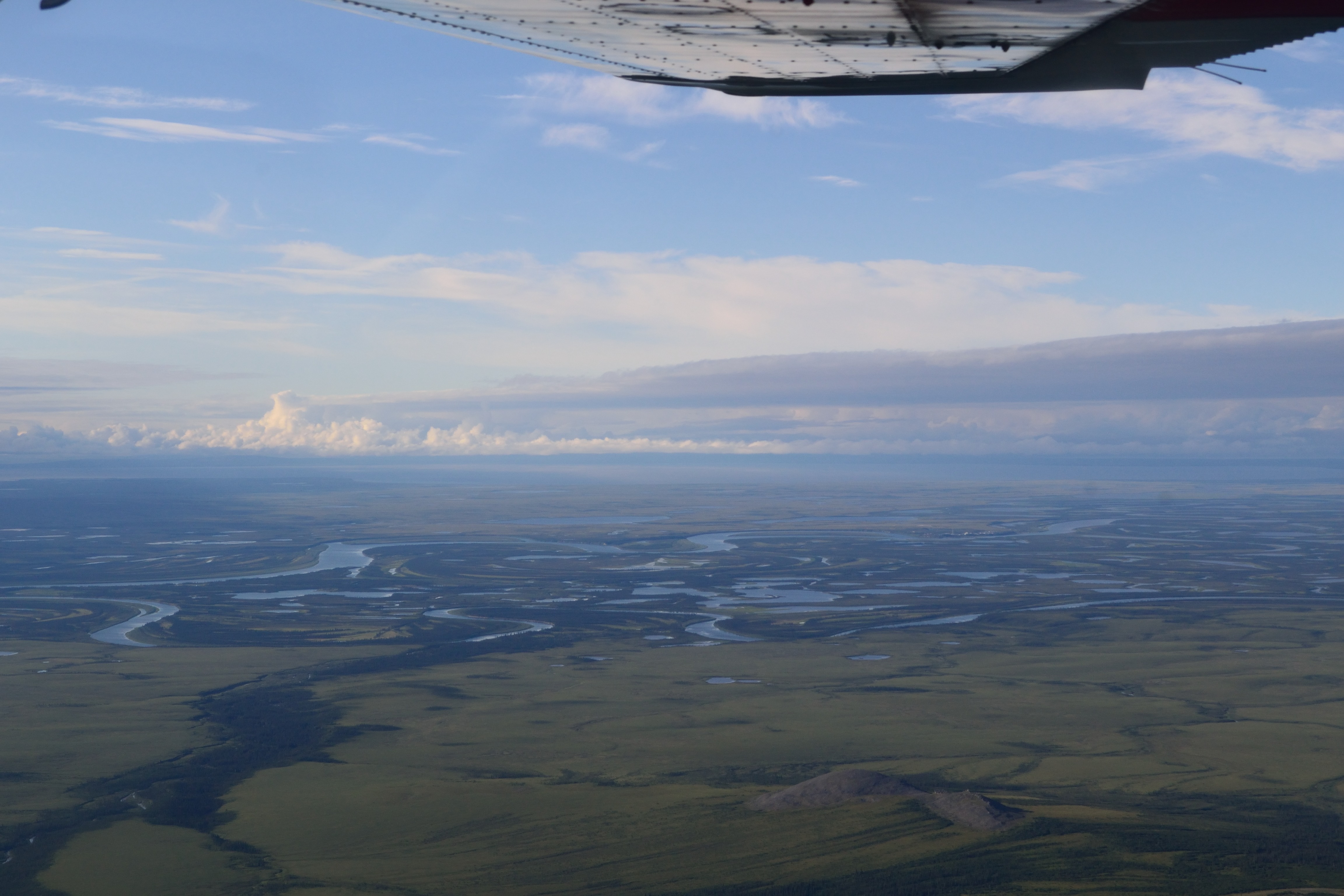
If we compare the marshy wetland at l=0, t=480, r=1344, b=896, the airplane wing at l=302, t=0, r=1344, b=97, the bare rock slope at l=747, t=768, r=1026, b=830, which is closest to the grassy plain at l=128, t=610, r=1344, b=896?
the marshy wetland at l=0, t=480, r=1344, b=896

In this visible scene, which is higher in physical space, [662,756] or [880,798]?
[880,798]

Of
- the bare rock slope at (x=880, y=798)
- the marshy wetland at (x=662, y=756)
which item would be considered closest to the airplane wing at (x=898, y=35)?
the marshy wetland at (x=662, y=756)

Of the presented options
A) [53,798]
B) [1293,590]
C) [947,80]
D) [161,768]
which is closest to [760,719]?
[161,768]

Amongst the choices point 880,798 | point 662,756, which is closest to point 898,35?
point 880,798

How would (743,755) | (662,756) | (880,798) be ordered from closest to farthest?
(880,798), (743,755), (662,756)

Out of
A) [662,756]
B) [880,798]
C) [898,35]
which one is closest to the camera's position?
[898,35]

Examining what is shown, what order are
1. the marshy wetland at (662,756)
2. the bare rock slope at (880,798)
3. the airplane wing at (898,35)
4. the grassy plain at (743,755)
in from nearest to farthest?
the airplane wing at (898,35)
the marshy wetland at (662,756)
the grassy plain at (743,755)
the bare rock slope at (880,798)

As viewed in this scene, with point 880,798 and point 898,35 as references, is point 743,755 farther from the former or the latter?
point 898,35

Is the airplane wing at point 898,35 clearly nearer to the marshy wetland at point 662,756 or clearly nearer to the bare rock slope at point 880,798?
the marshy wetland at point 662,756
